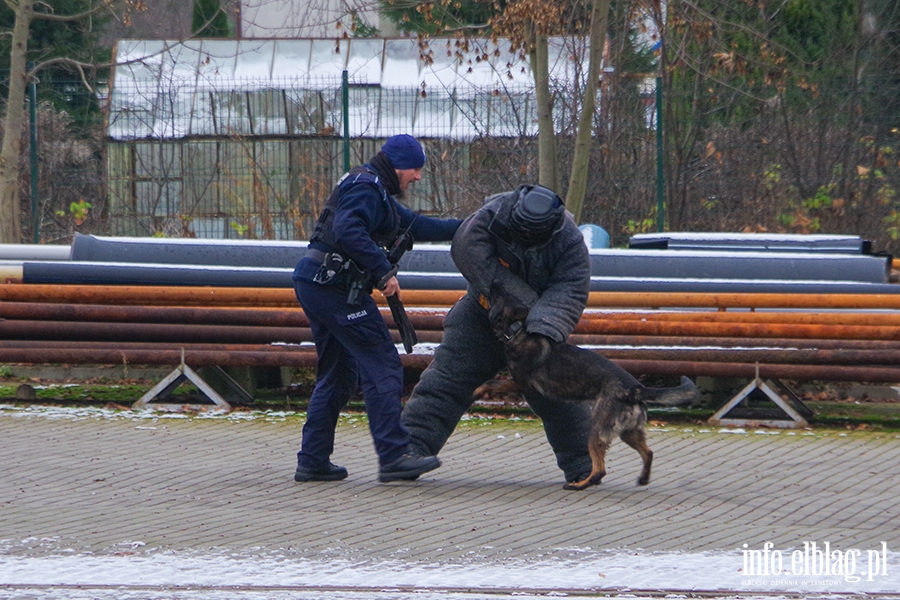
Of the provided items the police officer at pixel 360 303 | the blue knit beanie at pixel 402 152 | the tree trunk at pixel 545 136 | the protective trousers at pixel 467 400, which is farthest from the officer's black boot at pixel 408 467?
the tree trunk at pixel 545 136

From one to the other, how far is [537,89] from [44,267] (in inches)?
231

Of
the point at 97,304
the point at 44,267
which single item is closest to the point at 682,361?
the point at 97,304

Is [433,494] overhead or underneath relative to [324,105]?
underneath

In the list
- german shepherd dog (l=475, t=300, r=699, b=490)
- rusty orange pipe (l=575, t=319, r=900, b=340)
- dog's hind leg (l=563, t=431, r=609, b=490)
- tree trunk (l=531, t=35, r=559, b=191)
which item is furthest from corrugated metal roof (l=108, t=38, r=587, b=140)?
dog's hind leg (l=563, t=431, r=609, b=490)

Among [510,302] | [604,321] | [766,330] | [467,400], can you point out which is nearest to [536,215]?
[510,302]

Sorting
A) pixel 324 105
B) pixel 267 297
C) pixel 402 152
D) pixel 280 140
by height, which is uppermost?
pixel 324 105

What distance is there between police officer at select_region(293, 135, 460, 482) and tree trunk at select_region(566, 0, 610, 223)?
237 inches

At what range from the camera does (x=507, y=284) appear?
5902mm

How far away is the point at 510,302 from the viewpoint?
5840mm

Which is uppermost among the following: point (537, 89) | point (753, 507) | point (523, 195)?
point (537, 89)

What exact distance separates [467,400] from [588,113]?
20.7 feet

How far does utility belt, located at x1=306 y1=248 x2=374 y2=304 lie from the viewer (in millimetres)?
5875

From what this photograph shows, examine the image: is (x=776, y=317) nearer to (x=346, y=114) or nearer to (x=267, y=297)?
(x=267, y=297)

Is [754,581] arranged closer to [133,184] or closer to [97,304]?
[97,304]
